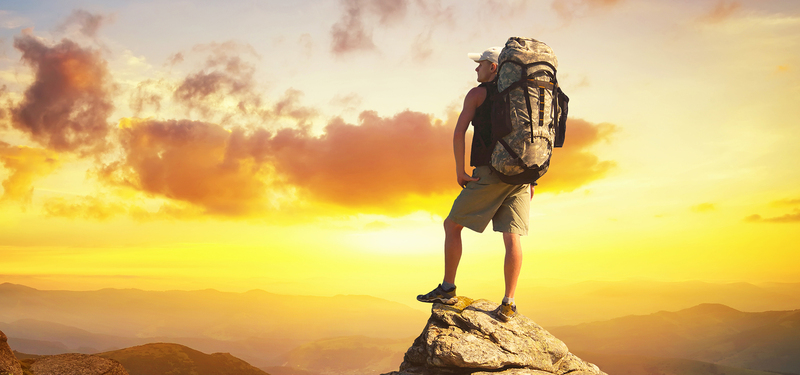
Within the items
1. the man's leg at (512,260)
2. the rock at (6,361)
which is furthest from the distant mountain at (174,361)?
the man's leg at (512,260)

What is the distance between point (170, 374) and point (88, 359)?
3537 cm

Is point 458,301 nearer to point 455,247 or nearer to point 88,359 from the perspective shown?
point 455,247

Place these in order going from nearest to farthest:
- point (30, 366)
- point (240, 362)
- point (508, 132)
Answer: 1. point (508, 132)
2. point (30, 366)
3. point (240, 362)

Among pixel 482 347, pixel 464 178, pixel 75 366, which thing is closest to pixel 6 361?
pixel 75 366

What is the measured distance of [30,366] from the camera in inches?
387

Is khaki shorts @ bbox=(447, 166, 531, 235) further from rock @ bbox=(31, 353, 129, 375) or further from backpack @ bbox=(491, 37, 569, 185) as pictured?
rock @ bbox=(31, 353, 129, 375)

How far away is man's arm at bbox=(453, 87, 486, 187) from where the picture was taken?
25.3ft

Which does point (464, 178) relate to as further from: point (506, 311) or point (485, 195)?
point (506, 311)

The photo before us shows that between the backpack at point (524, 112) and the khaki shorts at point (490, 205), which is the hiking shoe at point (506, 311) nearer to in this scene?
the khaki shorts at point (490, 205)

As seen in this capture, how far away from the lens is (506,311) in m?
8.03

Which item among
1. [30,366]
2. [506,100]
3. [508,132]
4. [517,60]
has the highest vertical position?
[517,60]

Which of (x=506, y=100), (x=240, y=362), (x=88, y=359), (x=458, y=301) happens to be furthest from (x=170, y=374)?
A: (x=506, y=100)

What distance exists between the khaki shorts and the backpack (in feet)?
1.06

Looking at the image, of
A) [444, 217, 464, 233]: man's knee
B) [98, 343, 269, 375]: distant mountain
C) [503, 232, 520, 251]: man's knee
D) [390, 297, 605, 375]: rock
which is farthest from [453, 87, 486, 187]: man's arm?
[98, 343, 269, 375]: distant mountain
